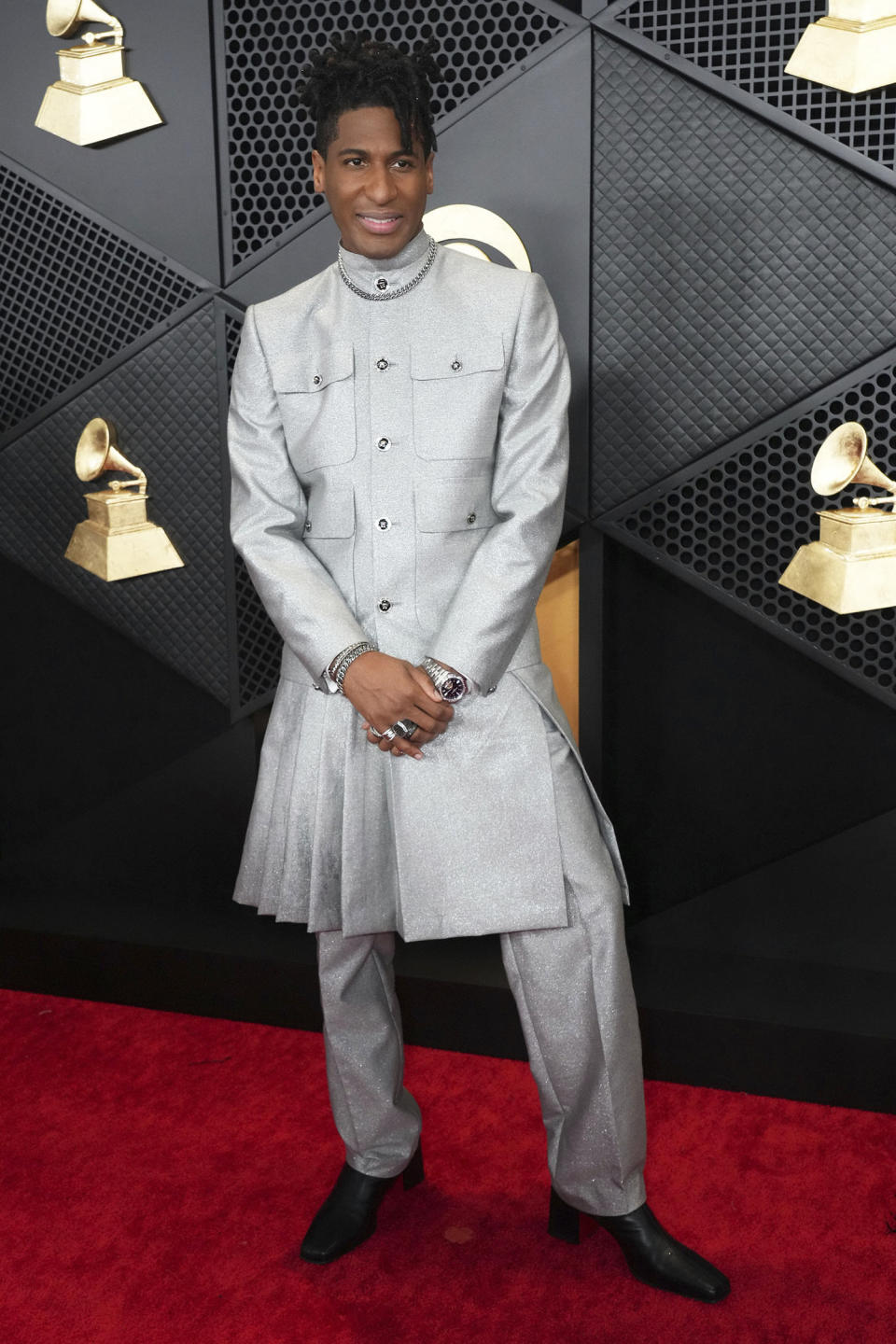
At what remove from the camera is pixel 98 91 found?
2713 millimetres

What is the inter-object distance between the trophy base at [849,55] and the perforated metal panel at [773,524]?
1.67 ft

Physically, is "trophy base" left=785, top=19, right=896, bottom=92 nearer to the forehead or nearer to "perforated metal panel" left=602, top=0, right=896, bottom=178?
"perforated metal panel" left=602, top=0, right=896, bottom=178

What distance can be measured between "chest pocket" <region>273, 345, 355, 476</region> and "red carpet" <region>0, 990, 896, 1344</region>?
4.32 feet

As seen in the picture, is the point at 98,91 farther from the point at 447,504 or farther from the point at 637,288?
the point at 447,504

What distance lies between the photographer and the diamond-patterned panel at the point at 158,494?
9.48 feet

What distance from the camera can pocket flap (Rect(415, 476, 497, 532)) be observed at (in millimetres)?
2020

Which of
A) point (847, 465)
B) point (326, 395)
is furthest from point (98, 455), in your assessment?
point (847, 465)

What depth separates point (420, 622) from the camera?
6.73ft

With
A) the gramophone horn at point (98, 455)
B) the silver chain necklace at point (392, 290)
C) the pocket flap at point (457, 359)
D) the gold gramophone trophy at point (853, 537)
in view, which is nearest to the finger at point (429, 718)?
the pocket flap at point (457, 359)

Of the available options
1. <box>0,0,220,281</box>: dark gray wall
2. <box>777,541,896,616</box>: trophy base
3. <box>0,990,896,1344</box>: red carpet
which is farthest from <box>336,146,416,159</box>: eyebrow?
<box>0,990,896,1344</box>: red carpet

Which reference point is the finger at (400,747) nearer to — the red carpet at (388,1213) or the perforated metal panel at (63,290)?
the red carpet at (388,1213)

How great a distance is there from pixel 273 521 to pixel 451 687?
387 millimetres

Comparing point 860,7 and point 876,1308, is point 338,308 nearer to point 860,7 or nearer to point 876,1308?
point 860,7

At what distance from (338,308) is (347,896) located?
0.91 m
